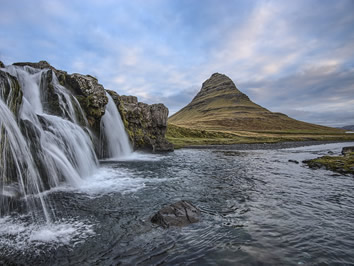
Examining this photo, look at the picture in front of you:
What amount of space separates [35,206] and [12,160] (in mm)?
3205

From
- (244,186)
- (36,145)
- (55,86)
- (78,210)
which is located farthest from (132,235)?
(55,86)

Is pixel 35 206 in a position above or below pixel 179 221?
above

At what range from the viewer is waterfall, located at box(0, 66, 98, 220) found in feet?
40.3

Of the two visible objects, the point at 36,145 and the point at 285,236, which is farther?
the point at 36,145

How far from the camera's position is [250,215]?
1163 cm

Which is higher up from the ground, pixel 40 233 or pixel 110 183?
pixel 110 183

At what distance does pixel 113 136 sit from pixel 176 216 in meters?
28.6

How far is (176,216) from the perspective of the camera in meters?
10.7

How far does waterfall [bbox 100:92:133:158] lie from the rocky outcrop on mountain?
254cm

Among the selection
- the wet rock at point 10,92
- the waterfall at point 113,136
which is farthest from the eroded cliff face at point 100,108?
the waterfall at point 113,136

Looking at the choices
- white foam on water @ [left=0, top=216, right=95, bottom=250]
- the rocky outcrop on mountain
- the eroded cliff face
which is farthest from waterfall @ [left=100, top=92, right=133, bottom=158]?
white foam on water @ [left=0, top=216, right=95, bottom=250]

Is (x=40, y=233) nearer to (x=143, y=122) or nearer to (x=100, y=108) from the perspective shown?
(x=100, y=108)

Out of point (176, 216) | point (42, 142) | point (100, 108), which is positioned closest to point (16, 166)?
point (42, 142)

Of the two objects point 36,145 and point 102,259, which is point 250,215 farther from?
point 36,145
